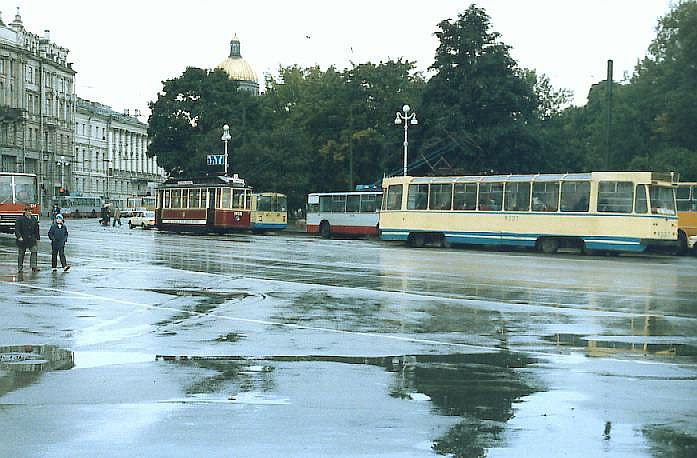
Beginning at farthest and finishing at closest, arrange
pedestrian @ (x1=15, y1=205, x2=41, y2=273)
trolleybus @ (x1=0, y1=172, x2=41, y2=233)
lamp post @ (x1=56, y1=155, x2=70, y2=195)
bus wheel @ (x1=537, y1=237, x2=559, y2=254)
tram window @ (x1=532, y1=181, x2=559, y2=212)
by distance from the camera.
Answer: lamp post @ (x1=56, y1=155, x2=70, y2=195)
trolleybus @ (x1=0, y1=172, x2=41, y2=233)
bus wheel @ (x1=537, y1=237, x2=559, y2=254)
tram window @ (x1=532, y1=181, x2=559, y2=212)
pedestrian @ (x1=15, y1=205, x2=41, y2=273)

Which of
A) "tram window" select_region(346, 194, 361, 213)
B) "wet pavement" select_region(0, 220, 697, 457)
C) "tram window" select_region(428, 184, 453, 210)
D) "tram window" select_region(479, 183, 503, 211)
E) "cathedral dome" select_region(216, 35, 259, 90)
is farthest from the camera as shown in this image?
"cathedral dome" select_region(216, 35, 259, 90)

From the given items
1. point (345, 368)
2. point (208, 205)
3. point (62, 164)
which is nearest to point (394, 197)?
point (208, 205)

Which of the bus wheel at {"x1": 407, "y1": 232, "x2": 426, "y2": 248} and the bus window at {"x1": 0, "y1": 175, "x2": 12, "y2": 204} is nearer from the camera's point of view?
the bus wheel at {"x1": 407, "y1": 232, "x2": 426, "y2": 248}

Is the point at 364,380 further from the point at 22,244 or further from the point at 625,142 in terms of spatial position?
the point at 625,142

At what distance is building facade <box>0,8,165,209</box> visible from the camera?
116m

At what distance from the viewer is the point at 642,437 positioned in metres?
7.52

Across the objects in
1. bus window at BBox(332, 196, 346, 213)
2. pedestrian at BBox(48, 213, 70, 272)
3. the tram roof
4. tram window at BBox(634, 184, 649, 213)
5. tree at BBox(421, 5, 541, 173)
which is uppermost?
tree at BBox(421, 5, 541, 173)

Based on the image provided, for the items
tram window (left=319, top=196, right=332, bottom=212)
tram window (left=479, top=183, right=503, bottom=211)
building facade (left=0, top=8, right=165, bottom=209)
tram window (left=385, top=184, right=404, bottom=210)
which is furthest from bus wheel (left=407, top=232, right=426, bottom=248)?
building facade (left=0, top=8, right=165, bottom=209)

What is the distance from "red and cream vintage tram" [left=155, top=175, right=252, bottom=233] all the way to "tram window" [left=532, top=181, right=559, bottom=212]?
24.8 m

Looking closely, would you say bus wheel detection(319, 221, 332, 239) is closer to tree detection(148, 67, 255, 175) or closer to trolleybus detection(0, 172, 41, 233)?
trolleybus detection(0, 172, 41, 233)

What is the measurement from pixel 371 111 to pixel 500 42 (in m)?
10.8

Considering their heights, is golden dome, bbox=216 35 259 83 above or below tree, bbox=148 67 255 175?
above

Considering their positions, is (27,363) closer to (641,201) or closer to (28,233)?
(28,233)

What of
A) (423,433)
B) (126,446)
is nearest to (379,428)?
(423,433)
